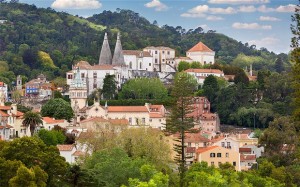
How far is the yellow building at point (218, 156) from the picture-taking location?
6278cm

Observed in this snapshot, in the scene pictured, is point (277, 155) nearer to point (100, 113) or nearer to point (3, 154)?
point (100, 113)

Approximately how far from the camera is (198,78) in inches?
3900

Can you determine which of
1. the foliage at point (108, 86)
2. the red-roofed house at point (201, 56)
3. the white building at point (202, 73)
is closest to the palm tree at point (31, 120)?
the foliage at point (108, 86)

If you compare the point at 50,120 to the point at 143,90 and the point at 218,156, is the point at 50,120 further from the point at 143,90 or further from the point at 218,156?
the point at 143,90

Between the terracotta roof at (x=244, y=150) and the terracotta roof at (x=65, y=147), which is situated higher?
the terracotta roof at (x=65, y=147)

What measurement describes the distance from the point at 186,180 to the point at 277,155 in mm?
20303

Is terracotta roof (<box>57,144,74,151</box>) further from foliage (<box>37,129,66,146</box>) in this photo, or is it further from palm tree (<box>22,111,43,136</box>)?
palm tree (<box>22,111,43,136</box>)

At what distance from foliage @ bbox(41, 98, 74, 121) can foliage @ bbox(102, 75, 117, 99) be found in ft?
40.9

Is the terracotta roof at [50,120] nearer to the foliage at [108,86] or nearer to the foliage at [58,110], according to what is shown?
the foliage at [58,110]

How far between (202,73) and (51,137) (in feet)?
140

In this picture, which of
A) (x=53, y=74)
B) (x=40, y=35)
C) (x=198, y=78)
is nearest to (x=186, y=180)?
(x=198, y=78)

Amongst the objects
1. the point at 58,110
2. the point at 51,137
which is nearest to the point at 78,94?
the point at 58,110

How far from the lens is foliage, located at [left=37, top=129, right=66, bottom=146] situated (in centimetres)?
5994

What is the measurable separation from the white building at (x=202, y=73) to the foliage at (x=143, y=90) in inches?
352
